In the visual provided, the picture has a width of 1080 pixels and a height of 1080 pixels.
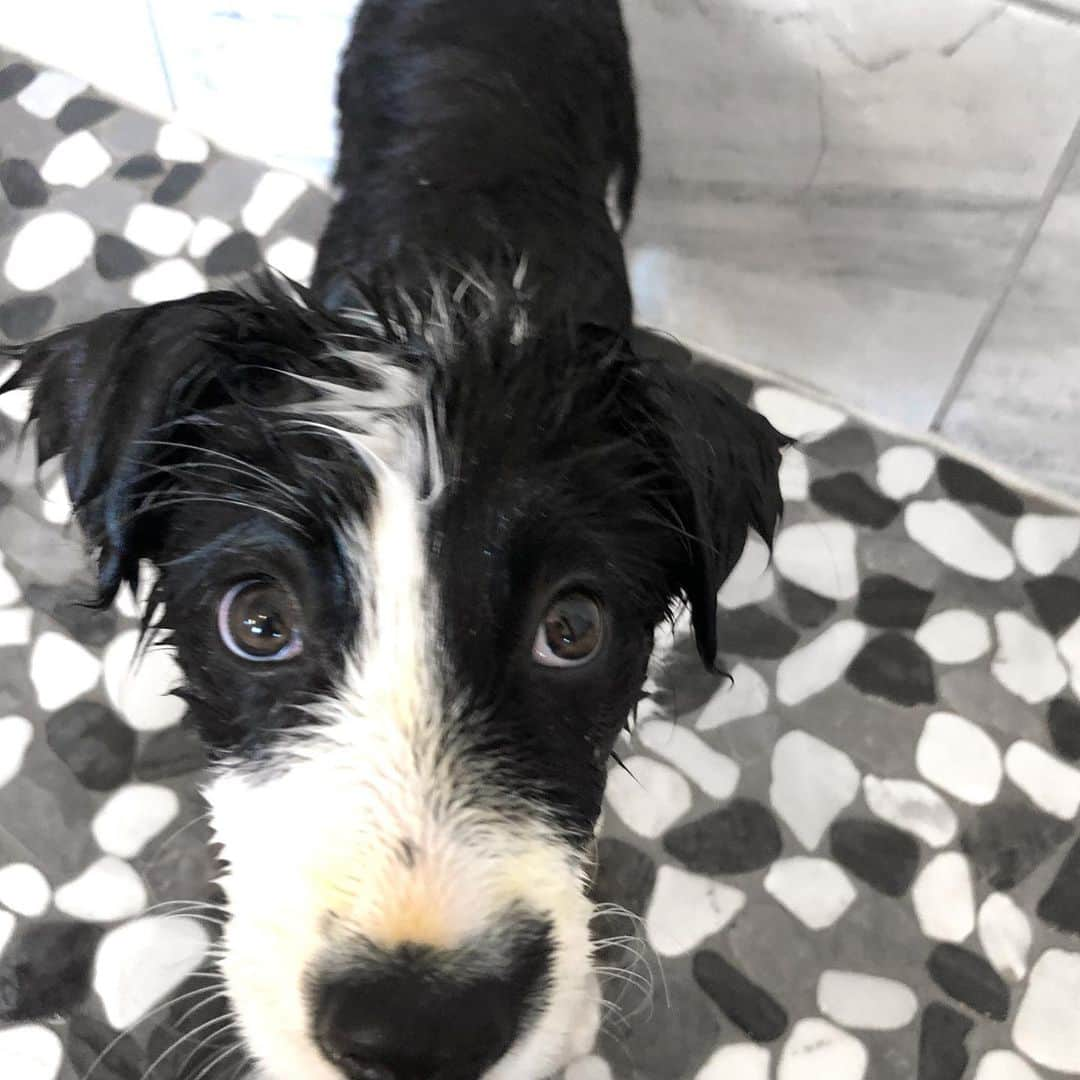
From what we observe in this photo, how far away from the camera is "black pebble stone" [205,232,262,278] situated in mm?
3096

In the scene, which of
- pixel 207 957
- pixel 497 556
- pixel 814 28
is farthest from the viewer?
pixel 814 28

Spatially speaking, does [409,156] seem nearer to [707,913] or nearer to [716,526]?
[716,526]

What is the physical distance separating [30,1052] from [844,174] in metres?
2.58

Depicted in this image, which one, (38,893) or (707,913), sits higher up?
(38,893)

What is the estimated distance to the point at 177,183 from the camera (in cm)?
330

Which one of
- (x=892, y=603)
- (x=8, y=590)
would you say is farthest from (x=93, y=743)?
(x=892, y=603)

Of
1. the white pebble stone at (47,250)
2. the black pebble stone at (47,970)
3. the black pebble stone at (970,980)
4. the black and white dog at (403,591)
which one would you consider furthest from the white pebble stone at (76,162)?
the black pebble stone at (970,980)

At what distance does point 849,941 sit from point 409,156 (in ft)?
6.14

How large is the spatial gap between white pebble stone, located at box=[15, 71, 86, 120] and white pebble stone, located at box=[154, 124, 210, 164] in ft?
1.15

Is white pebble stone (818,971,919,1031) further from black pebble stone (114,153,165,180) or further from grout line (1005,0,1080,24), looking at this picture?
black pebble stone (114,153,165,180)

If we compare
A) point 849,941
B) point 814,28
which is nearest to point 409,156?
point 814,28

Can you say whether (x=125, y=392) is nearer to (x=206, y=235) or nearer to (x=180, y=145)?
(x=206, y=235)

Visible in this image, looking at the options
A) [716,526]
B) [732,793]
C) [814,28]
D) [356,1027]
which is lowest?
[732,793]

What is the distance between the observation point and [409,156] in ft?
7.58
